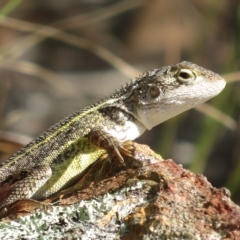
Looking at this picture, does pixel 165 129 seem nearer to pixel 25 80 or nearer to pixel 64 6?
pixel 25 80

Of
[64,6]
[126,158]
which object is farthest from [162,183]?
[64,6]

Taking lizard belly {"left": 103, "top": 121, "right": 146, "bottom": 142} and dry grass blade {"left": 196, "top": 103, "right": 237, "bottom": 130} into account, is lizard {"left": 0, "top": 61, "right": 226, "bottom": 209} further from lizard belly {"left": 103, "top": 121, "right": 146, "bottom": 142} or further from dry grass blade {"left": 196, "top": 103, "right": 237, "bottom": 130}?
dry grass blade {"left": 196, "top": 103, "right": 237, "bottom": 130}

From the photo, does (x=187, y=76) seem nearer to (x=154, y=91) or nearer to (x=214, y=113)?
(x=154, y=91)

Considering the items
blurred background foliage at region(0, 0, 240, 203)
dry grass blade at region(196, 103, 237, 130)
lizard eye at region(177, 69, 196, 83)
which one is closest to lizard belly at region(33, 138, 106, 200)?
lizard eye at region(177, 69, 196, 83)

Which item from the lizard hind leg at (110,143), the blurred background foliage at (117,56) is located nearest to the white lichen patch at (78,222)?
the lizard hind leg at (110,143)

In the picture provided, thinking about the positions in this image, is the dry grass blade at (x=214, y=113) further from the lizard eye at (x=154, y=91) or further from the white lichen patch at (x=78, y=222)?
the white lichen patch at (x=78, y=222)
